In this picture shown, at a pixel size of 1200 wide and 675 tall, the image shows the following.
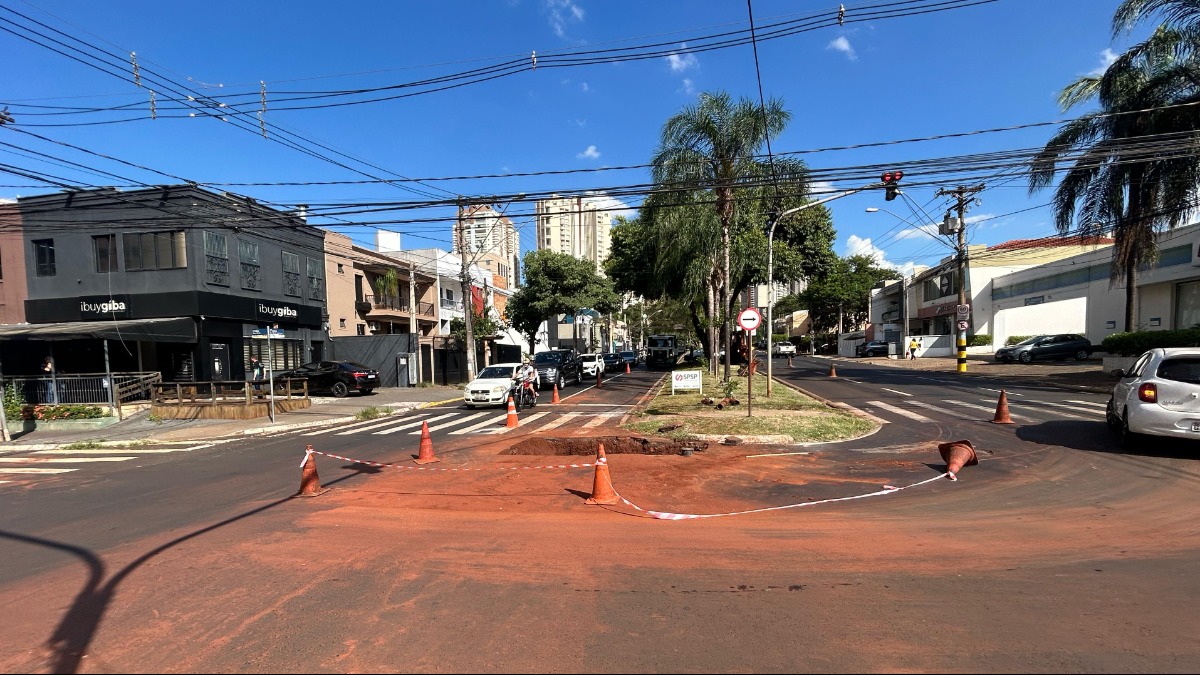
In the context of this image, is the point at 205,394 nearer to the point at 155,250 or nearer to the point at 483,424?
the point at 155,250

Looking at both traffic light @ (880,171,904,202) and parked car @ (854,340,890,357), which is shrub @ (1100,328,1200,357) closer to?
traffic light @ (880,171,904,202)

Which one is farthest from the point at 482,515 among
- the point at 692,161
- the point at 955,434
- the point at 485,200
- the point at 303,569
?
the point at 692,161

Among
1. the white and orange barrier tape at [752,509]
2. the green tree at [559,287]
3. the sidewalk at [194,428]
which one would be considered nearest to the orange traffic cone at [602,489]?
the white and orange barrier tape at [752,509]

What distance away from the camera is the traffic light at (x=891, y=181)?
15.0m

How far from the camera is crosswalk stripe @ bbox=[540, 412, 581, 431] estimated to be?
571 inches

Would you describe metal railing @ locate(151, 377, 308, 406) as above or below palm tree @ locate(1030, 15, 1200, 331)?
below

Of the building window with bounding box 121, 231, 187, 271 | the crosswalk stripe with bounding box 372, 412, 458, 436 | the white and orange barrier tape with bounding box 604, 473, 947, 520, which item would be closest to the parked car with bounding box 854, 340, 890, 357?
the crosswalk stripe with bounding box 372, 412, 458, 436

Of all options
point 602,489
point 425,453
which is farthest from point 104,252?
point 602,489

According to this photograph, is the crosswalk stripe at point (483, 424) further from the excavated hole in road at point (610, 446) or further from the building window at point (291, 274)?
the building window at point (291, 274)

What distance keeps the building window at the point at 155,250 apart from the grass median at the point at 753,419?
63.3 feet

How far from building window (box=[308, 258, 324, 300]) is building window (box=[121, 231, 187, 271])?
21.7ft

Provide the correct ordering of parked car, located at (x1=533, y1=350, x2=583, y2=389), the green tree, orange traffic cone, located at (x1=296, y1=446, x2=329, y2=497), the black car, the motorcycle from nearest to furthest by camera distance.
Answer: orange traffic cone, located at (x1=296, y1=446, x2=329, y2=497) < the motorcycle < the black car < parked car, located at (x1=533, y1=350, x2=583, y2=389) < the green tree

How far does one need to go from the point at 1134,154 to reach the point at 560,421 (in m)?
19.7

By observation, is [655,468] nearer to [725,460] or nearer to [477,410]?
[725,460]
